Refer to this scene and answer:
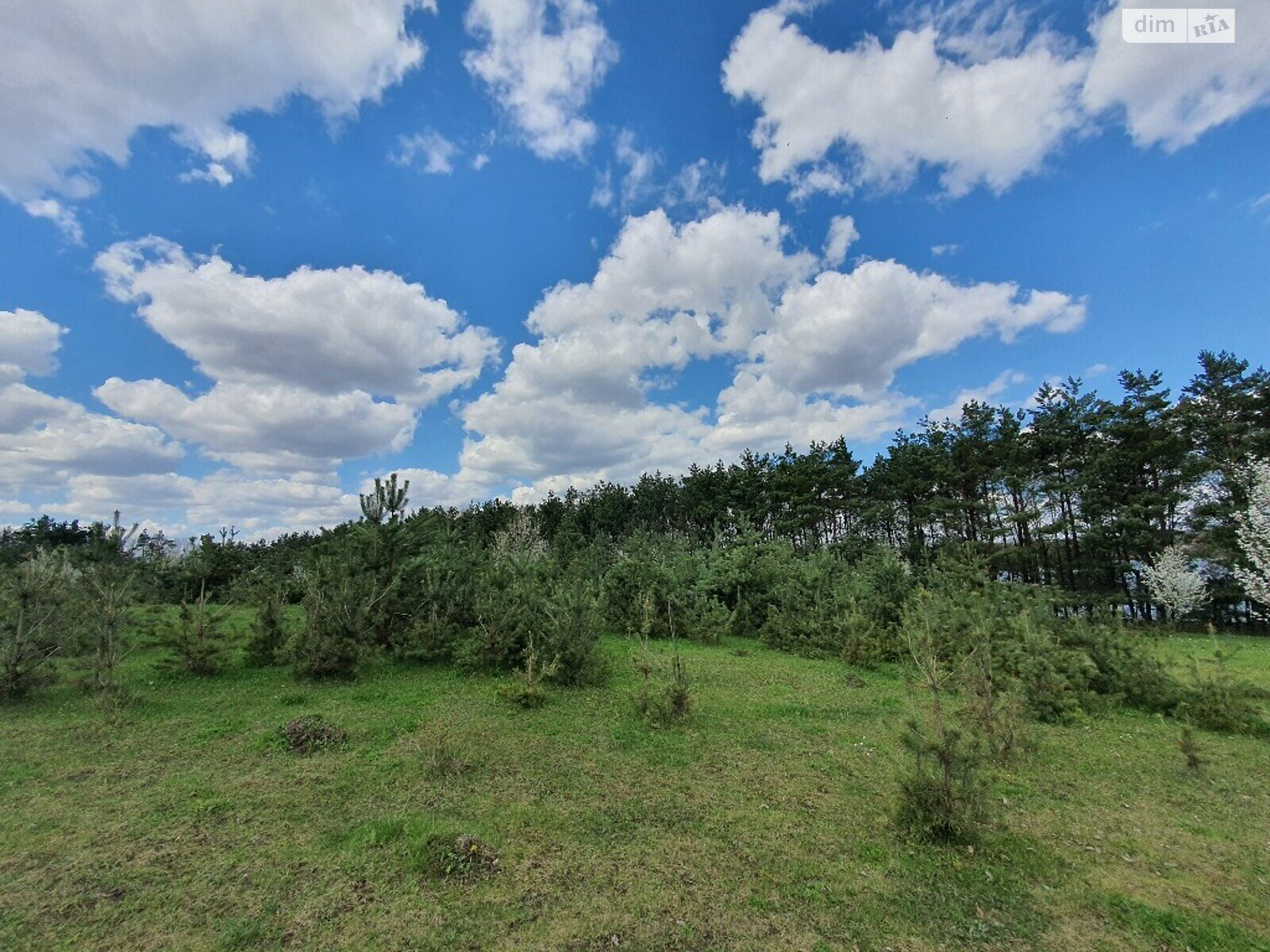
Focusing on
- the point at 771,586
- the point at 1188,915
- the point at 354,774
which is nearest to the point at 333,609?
the point at 354,774

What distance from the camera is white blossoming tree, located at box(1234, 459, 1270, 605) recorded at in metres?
18.8

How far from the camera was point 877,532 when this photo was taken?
133ft

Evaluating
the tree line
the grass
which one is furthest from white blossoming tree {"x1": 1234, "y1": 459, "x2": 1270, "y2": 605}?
the grass

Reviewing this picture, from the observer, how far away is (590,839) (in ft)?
16.1

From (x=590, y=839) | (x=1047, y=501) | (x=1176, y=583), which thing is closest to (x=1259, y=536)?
(x=1176, y=583)

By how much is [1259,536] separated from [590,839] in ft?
87.5

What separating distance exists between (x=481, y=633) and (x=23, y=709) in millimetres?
6755

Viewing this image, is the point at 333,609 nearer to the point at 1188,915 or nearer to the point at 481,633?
the point at 481,633

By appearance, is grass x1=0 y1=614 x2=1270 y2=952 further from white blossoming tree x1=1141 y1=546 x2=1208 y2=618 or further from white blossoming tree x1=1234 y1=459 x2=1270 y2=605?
white blossoming tree x1=1141 y1=546 x2=1208 y2=618

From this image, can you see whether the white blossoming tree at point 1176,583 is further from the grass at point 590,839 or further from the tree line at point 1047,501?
the grass at point 590,839

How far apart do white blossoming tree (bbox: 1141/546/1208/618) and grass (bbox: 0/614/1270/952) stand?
23677 millimetres

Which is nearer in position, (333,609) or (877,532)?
(333,609)

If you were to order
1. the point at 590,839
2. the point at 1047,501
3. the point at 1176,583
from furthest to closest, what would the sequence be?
the point at 1047,501 < the point at 1176,583 < the point at 590,839

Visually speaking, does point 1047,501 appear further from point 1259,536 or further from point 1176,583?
point 1259,536
